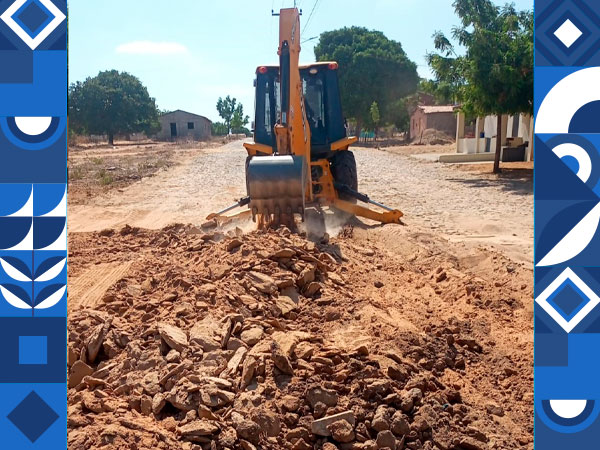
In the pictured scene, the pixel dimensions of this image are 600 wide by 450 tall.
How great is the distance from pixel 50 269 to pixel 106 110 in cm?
5440

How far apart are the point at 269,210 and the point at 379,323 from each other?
10.4 feet

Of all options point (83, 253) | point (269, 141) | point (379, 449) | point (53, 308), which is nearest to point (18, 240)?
point (53, 308)

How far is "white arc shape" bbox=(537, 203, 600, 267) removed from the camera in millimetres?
3199

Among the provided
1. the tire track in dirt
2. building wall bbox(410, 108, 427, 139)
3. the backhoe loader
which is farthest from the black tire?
building wall bbox(410, 108, 427, 139)

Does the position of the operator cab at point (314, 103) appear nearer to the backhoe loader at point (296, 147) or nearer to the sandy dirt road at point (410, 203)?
the backhoe loader at point (296, 147)

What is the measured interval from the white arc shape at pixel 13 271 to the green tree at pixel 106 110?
→ 5301 centimetres

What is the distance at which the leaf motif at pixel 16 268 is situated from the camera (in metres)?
3.27

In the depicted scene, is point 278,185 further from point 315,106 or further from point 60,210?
point 60,210

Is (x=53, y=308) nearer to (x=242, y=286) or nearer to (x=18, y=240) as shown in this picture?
(x=18, y=240)

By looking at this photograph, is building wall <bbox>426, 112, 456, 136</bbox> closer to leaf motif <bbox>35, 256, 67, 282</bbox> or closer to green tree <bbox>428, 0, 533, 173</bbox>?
green tree <bbox>428, 0, 533, 173</bbox>

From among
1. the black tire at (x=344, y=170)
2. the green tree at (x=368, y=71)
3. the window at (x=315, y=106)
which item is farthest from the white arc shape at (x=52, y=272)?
the green tree at (x=368, y=71)

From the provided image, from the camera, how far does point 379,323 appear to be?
4.61 metres

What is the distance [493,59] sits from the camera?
15.6 meters

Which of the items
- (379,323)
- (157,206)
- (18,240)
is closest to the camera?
(18,240)
